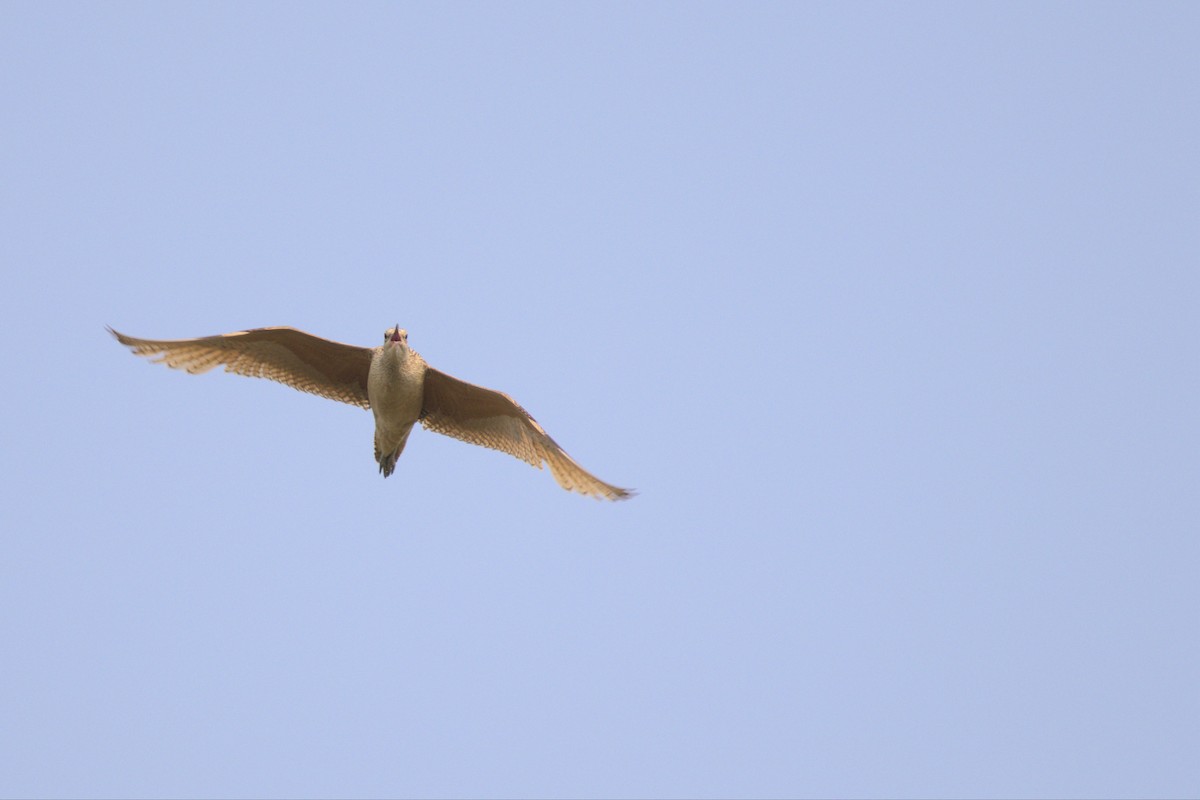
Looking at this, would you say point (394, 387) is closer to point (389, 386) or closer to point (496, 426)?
point (389, 386)

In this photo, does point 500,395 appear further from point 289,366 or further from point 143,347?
point 143,347

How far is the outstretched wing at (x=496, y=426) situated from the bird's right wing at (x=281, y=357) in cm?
Answer: 110

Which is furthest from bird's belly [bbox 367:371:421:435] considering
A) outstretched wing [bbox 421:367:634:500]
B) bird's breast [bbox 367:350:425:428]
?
outstretched wing [bbox 421:367:634:500]

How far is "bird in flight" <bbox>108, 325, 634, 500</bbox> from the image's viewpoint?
22422 mm

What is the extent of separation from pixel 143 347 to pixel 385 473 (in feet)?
12.9

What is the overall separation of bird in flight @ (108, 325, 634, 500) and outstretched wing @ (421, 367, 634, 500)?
15 millimetres

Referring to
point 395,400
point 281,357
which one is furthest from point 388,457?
point 281,357

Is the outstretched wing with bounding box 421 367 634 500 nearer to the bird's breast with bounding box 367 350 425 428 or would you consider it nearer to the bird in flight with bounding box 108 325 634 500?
the bird in flight with bounding box 108 325 634 500

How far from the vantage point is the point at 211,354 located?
894 inches

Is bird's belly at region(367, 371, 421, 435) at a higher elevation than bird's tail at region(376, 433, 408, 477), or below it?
higher

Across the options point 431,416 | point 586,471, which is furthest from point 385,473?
point 586,471

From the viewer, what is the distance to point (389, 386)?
22406mm

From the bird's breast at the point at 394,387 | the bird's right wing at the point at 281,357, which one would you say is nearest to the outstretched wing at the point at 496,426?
the bird's breast at the point at 394,387

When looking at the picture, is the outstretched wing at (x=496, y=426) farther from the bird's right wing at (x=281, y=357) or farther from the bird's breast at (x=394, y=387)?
the bird's right wing at (x=281, y=357)
